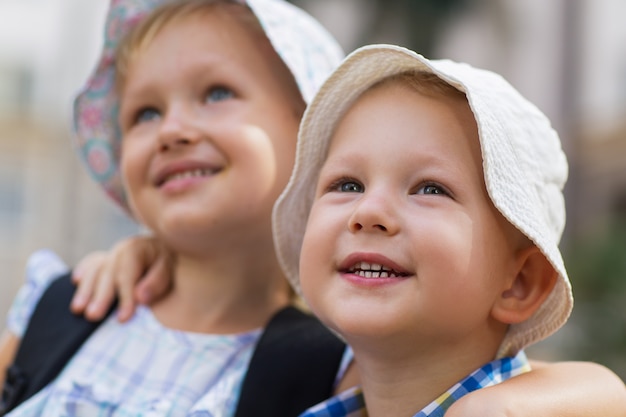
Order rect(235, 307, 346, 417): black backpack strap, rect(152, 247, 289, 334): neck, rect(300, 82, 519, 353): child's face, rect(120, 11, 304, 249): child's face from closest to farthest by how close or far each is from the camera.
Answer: rect(300, 82, 519, 353): child's face
rect(235, 307, 346, 417): black backpack strap
rect(120, 11, 304, 249): child's face
rect(152, 247, 289, 334): neck

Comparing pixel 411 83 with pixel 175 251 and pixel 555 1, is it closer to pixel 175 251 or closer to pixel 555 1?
pixel 175 251

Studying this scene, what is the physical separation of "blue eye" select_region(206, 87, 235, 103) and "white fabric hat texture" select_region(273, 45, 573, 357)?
0.37 meters

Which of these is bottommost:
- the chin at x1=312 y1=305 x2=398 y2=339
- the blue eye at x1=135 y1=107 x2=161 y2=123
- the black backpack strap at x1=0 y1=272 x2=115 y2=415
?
the black backpack strap at x1=0 y1=272 x2=115 y2=415

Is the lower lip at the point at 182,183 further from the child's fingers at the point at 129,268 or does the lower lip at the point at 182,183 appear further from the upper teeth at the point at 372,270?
the upper teeth at the point at 372,270

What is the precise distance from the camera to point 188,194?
79.1 inches

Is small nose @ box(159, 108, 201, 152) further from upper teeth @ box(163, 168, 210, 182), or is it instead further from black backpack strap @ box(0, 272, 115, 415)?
black backpack strap @ box(0, 272, 115, 415)

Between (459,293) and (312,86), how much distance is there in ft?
2.48

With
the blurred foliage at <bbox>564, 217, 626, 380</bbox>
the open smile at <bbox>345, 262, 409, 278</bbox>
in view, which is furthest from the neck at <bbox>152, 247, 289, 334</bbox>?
the blurred foliage at <bbox>564, 217, 626, 380</bbox>

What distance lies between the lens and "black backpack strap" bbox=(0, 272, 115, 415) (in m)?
2.06

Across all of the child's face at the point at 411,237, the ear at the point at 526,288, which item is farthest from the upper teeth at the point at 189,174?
the ear at the point at 526,288

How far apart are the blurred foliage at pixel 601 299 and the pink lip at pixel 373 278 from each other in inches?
328

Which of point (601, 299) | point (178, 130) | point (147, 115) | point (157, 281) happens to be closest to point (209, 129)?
point (178, 130)

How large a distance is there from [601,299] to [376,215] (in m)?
9.45

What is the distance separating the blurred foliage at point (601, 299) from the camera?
9.56 metres
